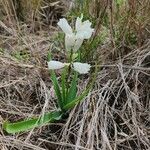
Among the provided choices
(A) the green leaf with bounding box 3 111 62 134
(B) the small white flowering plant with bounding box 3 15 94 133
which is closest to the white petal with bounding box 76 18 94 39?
(B) the small white flowering plant with bounding box 3 15 94 133

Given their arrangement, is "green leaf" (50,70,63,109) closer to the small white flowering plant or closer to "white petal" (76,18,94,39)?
the small white flowering plant

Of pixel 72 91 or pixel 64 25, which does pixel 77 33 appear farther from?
pixel 72 91

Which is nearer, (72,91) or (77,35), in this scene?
(77,35)

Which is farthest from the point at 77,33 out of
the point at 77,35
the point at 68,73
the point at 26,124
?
the point at 26,124

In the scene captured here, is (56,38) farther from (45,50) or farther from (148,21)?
(148,21)

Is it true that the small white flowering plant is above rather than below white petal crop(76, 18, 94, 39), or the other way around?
below

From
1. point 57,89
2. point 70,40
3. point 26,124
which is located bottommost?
point 26,124

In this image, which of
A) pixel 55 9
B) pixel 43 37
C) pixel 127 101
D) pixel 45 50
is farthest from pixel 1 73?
pixel 55 9

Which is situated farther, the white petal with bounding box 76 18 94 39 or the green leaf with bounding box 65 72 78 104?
the green leaf with bounding box 65 72 78 104

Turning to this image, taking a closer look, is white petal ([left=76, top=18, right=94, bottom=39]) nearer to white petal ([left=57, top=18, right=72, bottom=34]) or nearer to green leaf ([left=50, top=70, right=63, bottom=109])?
white petal ([left=57, top=18, right=72, bottom=34])

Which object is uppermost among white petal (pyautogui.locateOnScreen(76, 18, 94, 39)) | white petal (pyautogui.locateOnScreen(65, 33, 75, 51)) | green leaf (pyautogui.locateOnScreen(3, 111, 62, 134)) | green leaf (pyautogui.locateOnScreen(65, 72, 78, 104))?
white petal (pyautogui.locateOnScreen(76, 18, 94, 39))
